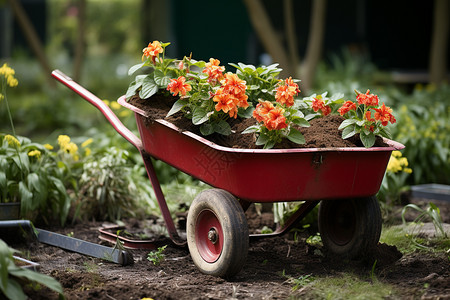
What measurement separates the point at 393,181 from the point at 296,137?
1952 mm

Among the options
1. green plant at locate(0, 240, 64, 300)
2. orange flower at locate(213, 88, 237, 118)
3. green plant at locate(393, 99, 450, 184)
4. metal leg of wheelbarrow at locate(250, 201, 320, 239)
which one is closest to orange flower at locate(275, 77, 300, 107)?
orange flower at locate(213, 88, 237, 118)

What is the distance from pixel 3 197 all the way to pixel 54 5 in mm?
18751

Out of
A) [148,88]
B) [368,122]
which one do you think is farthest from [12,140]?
[368,122]

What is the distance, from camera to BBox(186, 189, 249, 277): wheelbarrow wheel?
9.75ft

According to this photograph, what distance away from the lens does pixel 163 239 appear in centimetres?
379

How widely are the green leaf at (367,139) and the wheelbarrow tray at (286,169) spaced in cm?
4

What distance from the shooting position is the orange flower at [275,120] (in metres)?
2.95

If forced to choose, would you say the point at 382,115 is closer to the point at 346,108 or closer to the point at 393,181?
the point at 346,108

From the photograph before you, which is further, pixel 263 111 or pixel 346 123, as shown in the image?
pixel 346 123

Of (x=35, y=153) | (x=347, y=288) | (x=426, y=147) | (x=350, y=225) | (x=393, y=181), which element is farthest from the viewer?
(x=426, y=147)

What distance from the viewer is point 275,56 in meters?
6.99

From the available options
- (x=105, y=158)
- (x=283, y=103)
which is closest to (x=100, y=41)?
(x=105, y=158)

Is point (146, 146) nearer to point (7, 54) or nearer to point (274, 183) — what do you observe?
point (274, 183)

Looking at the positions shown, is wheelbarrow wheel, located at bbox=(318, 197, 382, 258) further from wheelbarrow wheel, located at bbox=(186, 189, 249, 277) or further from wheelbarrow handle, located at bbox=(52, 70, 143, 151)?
wheelbarrow handle, located at bbox=(52, 70, 143, 151)
